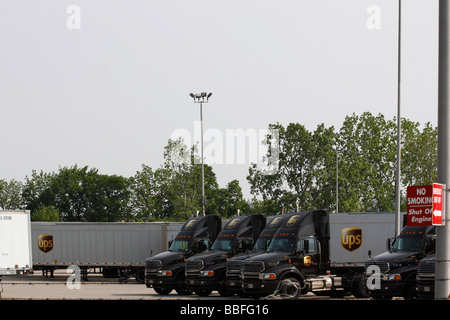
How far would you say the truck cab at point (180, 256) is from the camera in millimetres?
30188

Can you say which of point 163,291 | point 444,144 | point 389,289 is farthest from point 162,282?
point 444,144

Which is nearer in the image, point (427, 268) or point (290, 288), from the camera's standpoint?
point (427, 268)

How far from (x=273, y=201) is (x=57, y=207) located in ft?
152

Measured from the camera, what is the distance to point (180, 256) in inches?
1210

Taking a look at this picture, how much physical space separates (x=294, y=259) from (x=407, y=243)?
398 centimetres

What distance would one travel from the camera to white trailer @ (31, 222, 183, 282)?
42469 millimetres

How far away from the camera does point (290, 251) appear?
84.3ft

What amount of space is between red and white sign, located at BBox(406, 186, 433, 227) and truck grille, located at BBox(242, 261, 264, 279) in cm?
1416

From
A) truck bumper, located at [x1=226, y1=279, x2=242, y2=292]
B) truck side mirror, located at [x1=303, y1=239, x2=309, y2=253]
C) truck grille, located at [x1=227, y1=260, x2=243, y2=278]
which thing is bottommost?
truck bumper, located at [x1=226, y1=279, x2=242, y2=292]

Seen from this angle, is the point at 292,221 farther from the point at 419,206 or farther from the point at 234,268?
the point at 419,206

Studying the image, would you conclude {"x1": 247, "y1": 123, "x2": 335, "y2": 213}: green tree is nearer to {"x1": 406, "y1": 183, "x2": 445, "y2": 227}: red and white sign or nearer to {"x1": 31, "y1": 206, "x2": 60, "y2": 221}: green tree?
{"x1": 31, "y1": 206, "x2": 60, "y2": 221}: green tree

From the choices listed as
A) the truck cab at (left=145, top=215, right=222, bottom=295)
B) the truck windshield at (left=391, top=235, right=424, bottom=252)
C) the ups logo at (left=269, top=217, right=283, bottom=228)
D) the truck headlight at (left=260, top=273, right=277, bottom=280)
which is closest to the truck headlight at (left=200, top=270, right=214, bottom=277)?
the truck cab at (left=145, top=215, right=222, bottom=295)

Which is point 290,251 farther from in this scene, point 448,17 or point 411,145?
point 411,145

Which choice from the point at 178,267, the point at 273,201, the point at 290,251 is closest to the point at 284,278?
the point at 290,251
